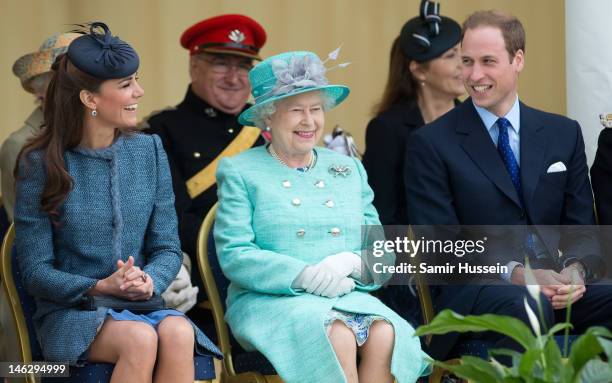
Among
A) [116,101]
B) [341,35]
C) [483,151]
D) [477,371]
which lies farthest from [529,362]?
[341,35]

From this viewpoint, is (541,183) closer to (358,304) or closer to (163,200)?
(358,304)

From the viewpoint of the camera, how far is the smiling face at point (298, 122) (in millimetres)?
4801

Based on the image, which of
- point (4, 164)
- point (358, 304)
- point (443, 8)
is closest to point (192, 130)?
point (4, 164)

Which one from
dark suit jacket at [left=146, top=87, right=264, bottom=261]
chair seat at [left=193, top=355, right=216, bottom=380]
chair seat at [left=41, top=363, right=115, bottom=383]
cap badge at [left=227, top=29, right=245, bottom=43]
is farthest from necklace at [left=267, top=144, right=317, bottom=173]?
cap badge at [left=227, top=29, right=245, bottom=43]

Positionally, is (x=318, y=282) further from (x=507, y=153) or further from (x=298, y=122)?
(x=507, y=153)

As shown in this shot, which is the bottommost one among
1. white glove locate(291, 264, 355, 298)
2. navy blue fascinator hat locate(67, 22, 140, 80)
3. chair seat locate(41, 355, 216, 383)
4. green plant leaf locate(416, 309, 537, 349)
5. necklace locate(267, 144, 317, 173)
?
chair seat locate(41, 355, 216, 383)

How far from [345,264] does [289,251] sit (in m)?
0.21

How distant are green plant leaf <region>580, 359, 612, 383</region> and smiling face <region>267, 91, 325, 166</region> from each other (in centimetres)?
207

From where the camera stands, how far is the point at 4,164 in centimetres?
536

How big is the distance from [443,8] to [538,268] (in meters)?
2.98

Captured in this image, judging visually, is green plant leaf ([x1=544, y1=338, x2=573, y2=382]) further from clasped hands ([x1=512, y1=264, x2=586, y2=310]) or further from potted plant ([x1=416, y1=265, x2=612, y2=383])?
clasped hands ([x1=512, y1=264, x2=586, y2=310])

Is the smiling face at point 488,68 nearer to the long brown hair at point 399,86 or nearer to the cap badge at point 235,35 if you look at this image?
the long brown hair at point 399,86

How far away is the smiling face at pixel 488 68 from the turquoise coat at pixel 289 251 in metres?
0.58

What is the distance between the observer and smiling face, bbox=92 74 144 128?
14.7 ft
